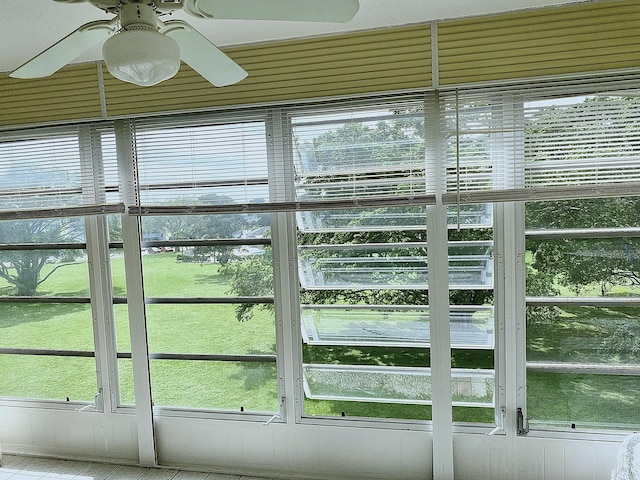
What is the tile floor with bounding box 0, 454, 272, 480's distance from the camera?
3.23 metres

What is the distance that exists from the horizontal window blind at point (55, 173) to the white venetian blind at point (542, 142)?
2.26 metres

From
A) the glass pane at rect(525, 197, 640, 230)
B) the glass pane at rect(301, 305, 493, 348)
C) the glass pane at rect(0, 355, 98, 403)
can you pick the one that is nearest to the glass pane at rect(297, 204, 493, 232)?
the glass pane at rect(525, 197, 640, 230)

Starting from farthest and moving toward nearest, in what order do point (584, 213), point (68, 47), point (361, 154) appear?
point (361, 154)
point (584, 213)
point (68, 47)

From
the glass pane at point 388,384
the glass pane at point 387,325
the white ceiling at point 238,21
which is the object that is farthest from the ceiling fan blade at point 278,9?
the glass pane at point 388,384

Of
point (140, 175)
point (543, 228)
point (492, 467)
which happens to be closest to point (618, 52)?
point (543, 228)

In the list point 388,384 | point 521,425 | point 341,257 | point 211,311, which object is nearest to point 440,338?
point 388,384

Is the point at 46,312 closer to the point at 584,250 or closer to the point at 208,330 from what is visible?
the point at 208,330

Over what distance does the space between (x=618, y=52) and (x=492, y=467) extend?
7.86 ft

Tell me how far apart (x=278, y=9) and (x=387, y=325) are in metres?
2.06

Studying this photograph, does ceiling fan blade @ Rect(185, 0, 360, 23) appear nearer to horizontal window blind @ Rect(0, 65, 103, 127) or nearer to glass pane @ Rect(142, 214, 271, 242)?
glass pane @ Rect(142, 214, 271, 242)

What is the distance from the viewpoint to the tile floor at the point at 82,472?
3.23m

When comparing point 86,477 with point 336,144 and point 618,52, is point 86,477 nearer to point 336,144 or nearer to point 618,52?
point 336,144

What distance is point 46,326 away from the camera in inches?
143

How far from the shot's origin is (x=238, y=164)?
3148mm
